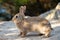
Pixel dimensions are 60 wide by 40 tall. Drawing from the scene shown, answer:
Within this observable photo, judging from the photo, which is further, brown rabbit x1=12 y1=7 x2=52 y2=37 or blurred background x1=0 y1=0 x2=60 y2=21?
blurred background x1=0 y1=0 x2=60 y2=21

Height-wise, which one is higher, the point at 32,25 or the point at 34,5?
the point at 34,5

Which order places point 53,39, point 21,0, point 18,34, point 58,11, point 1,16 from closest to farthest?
point 53,39, point 18,34, point 58,11, point 21,0, point 1,16

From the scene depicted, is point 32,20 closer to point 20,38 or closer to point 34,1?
point 20,38

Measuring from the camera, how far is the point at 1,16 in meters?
11.2

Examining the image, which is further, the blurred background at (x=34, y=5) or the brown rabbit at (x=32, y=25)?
the blurred background at (x=34, y=5)

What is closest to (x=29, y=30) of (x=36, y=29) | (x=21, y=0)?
(x=36, y=29)

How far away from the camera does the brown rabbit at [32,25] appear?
4047 millimetres

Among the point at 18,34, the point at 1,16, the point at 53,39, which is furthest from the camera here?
the point at 1,16

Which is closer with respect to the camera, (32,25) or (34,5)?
(32,25)

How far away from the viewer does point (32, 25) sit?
4.13 metres

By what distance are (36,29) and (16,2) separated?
21.2ft

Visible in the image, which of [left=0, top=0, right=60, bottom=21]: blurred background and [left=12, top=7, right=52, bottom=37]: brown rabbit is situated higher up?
[left=0, top=0, right=60, bottom=21]: blurred background

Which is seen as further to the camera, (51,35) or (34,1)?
(34,1)

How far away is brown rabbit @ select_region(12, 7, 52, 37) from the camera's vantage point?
4.05 m
